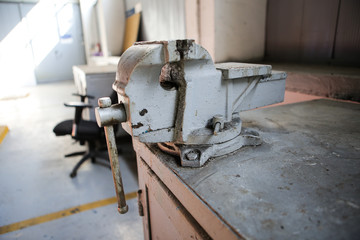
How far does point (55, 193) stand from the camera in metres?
1.92

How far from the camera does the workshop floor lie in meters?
1.53

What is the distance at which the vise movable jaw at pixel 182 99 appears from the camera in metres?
0.56

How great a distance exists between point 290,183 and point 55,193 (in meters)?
1.93

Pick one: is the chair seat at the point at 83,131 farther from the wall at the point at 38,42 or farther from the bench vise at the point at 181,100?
the wall at the point at 38,42

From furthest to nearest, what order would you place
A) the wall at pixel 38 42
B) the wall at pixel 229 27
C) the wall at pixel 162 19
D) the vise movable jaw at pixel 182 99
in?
the wall at pixel 38 42 < the wall at pixel 162 19 < the wall at pixel 229 27 < the vise movable jaw at pixel 182 99

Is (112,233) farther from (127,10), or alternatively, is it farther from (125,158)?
(127,10)

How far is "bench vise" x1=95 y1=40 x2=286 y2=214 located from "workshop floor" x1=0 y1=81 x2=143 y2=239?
1.12 metres

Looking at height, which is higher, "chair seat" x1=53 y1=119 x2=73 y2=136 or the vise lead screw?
the vise lead screw

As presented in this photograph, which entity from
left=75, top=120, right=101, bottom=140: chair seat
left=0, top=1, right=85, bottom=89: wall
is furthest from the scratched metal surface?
left=0, top=1, right=85, bottom=89: wall

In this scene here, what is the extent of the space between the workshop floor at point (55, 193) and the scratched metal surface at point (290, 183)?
1141mm

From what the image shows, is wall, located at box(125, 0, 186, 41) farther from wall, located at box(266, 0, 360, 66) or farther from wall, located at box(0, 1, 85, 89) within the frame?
wall, located at box(0, 1, 85, 89)

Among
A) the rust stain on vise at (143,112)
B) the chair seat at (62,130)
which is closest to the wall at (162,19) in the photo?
the chair seat at (62,130)

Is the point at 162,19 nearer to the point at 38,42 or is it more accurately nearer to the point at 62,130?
the point at 62,130

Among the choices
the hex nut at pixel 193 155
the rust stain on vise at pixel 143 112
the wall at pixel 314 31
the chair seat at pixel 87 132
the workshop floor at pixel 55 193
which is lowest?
the workshop floor at pixel 55 193
